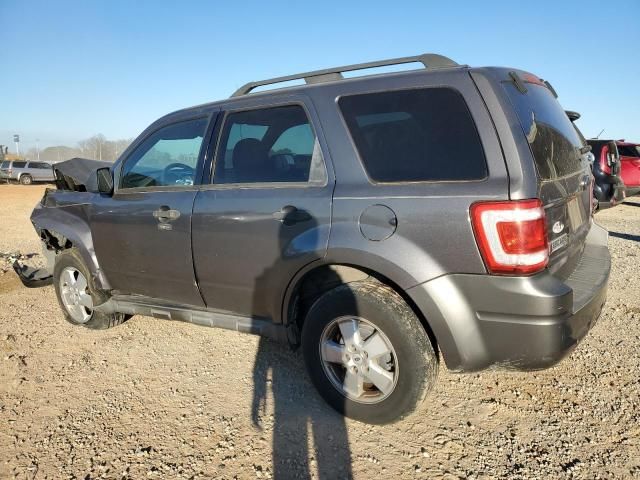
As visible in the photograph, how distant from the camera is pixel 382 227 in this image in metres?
2.27

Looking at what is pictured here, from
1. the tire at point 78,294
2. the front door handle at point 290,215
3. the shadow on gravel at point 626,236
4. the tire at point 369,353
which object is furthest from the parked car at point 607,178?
the tire at point 78,294

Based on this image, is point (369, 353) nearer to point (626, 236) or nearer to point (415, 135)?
point (415, 135)

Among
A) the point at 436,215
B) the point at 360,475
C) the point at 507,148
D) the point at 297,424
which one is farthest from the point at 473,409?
the point at 507,148

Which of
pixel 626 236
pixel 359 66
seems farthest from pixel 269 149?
pixel 626 236

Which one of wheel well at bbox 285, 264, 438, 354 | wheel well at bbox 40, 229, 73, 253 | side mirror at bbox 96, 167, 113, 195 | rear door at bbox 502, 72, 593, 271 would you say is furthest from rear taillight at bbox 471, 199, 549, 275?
wheel well at bbox 40, 229, 73, 253

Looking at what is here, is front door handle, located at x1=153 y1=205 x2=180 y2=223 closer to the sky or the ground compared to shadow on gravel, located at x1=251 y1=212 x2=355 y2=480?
closer to the sky

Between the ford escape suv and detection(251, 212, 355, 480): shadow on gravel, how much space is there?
0.09 feet

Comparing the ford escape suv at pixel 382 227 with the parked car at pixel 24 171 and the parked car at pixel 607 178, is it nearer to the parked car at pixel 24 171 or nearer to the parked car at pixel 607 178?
the parked car at pixel 607 178

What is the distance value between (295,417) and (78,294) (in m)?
2.51

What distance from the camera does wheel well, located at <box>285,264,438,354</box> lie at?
2420 mm

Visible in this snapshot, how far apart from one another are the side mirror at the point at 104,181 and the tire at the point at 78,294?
28.5 inches

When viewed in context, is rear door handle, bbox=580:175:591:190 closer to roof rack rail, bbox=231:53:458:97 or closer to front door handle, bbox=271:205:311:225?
roof rack rail, bbox=231:53:458:97

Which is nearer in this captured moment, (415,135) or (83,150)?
(415,135)

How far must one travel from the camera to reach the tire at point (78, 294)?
379 centimetres
